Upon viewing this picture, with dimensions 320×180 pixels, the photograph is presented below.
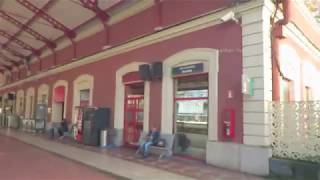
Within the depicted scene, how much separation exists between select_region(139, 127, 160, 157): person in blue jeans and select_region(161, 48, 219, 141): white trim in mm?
315

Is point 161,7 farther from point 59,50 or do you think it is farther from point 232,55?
point 59,50

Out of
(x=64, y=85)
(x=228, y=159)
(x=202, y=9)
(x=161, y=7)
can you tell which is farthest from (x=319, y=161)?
(x=64, y=85)

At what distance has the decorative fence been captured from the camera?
867cm

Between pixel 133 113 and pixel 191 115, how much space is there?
3748mm

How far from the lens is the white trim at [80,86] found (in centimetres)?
1831

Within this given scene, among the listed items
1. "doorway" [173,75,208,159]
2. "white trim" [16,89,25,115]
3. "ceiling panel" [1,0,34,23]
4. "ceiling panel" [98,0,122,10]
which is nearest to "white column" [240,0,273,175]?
"doorway" [173,75,208,159]

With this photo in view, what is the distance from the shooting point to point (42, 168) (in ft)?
33.5

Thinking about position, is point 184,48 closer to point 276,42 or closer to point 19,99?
point 276,42

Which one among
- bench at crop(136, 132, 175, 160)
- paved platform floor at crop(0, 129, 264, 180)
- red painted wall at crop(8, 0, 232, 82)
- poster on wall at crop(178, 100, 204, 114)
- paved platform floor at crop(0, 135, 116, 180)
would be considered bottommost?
paved platform floor at crop(0, 135, 116, 180)

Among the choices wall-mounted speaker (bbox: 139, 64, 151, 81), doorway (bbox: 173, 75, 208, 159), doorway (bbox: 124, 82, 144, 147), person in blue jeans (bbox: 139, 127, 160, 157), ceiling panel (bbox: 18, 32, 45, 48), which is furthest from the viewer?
ceiling panel (bbox: 18, 32, 45, 48)

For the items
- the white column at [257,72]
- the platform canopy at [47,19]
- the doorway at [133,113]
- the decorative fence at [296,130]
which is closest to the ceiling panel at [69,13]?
the platform canopy at [47,19]

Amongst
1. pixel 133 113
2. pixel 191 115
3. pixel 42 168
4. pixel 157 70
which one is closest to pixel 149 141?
pixel 191 115

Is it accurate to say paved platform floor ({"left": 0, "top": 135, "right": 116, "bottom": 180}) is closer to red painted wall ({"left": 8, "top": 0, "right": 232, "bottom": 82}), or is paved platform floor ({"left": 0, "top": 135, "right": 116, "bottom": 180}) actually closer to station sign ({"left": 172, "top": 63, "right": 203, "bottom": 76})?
station sign ({"left": 172, "top": 63, "right": 203, "bottom": 76})

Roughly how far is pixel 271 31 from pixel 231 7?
1.29 meters
